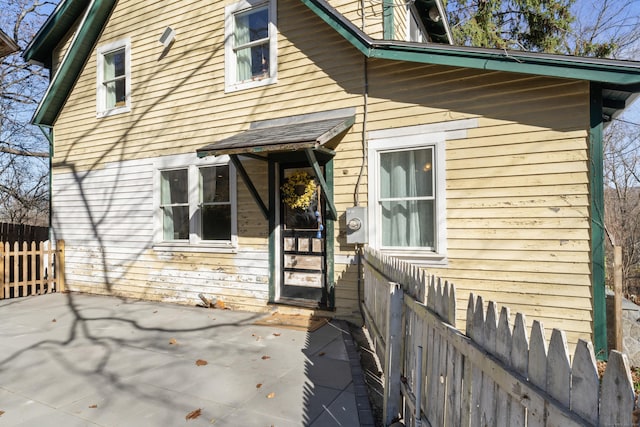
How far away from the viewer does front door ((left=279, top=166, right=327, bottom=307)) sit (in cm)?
611

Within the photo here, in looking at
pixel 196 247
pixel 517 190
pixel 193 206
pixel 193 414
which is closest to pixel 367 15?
pixel 517 190

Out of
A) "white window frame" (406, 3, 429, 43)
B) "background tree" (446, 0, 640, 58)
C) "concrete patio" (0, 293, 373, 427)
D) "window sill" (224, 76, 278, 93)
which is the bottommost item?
"concrete patio" (0, 293, 373, 427)

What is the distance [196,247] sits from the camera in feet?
23.5

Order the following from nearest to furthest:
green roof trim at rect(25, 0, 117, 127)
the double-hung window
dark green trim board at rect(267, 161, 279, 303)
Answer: dark green trim board at rect(267, 161, 279, 303)
the double-hung window
green roof trim at rect(25, 0, 117, 127)

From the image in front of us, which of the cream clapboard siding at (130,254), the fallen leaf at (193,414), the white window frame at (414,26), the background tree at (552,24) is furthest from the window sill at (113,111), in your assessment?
the background tree at (552,24)

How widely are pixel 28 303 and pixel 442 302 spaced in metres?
8.72

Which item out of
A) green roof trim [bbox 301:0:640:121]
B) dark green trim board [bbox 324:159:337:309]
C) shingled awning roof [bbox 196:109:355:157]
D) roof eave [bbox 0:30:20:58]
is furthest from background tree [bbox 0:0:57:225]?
green roof trim [bbox 301:0:640:121]

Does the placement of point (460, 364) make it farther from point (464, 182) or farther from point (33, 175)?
point (33, 175)

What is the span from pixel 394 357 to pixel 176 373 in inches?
95.7

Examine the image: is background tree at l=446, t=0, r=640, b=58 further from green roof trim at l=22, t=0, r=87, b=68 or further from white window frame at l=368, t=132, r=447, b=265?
green roof trim at l=22, t=0, r=87, b=68

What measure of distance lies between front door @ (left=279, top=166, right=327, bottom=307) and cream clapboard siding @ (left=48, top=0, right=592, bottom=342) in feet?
1.20

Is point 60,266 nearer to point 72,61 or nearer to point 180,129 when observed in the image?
point 180,129

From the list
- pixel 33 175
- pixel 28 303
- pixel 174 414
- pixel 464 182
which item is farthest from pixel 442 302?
pixel 33 175

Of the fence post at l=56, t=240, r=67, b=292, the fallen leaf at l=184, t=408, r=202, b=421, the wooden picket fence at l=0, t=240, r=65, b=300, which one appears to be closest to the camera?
the fallen leaf at l=184, t=408, r=202, b=421
